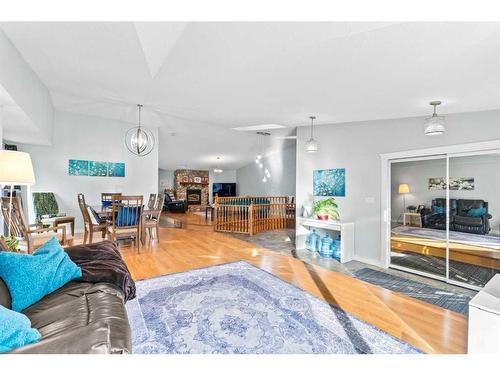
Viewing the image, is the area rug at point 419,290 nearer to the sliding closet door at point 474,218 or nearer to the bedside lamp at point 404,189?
the sliding closet door at point 474,218

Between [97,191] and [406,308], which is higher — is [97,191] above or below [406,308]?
above

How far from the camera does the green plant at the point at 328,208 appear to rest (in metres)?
4.70

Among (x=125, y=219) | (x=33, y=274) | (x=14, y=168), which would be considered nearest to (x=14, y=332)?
(x=33, y=274)

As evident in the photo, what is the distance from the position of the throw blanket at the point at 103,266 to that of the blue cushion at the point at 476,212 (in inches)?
171

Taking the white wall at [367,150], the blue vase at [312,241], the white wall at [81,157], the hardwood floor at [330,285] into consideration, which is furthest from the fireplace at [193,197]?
the blue vase at [312,241]

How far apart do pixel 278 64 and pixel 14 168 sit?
104 inches

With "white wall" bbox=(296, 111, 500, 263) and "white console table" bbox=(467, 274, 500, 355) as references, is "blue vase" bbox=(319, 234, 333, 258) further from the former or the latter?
"white console table" bbox=(467, 274, 500, 355)

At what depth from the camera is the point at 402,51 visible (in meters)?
1.96

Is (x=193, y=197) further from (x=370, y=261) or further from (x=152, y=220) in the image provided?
(x=370, y=261)

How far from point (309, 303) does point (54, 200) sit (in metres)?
5.99

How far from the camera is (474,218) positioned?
3393 mm
